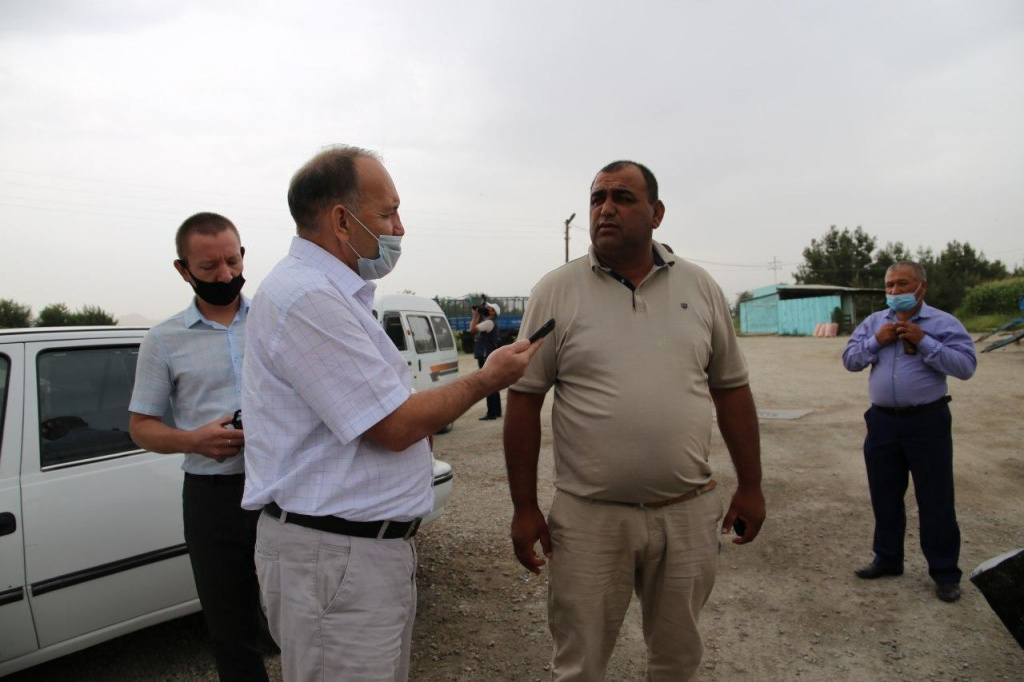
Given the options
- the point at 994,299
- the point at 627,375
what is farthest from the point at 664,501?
the point at 994,299

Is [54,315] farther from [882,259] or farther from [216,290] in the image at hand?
[882,259]

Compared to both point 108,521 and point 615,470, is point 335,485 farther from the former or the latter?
point 108,521

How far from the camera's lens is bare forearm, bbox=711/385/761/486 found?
246 cm

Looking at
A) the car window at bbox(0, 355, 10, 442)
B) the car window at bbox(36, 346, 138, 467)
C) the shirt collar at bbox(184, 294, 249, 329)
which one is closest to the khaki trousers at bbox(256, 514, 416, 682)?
the shirt collar at bbox(184, 294, 249, 329)

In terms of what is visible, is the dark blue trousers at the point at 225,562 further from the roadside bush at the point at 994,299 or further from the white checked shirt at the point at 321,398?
the roadside bush at the point at 994,299

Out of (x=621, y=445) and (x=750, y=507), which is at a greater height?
(x=621, y=445)

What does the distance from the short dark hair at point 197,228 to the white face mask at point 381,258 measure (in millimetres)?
970

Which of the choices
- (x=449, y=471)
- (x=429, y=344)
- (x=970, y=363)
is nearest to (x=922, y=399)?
(x=970, y=363)

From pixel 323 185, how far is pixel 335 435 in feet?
2.12

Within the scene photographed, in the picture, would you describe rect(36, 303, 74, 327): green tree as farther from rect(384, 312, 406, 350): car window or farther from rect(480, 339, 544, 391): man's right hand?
rect(480, 339, 544, 391): man's right hand

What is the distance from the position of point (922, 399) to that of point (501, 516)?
10.5 ft

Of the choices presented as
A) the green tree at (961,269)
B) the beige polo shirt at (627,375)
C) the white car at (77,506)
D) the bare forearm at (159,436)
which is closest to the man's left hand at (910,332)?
the beige polo shirt at (627,375)

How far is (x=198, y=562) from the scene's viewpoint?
2203mm

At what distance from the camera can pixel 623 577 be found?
224 centimetres
